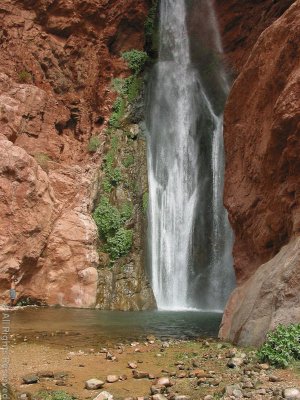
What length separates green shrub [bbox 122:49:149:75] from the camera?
25.5 m

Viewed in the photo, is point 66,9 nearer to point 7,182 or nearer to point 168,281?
point 7,182

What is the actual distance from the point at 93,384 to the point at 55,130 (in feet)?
57.5

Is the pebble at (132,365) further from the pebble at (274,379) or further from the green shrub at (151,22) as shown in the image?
the green shrub at (151,22)

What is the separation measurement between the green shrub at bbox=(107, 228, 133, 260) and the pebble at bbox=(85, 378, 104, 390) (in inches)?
560

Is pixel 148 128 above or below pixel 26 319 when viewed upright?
above

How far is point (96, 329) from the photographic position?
1095 cm

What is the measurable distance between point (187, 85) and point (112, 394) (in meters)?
22.3

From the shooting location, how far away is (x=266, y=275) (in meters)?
7.69

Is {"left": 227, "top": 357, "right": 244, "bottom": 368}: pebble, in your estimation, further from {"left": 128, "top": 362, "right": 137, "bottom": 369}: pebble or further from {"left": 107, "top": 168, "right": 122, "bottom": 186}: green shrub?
{"left": 107, "top": 168, "right": 122, "bottom": 186}: green shrub

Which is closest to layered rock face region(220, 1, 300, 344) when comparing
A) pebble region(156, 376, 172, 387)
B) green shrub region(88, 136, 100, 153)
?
pebble region(156, 376, 172, 387)

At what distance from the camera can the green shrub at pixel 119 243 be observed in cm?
1990

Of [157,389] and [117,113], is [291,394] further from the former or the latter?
[117,113]

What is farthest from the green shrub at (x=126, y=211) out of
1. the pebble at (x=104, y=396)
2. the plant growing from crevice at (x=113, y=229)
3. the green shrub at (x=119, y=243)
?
the pebble at (x=104, y=396)

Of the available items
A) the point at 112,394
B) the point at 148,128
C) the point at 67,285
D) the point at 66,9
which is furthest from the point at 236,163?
the point at 66,9
